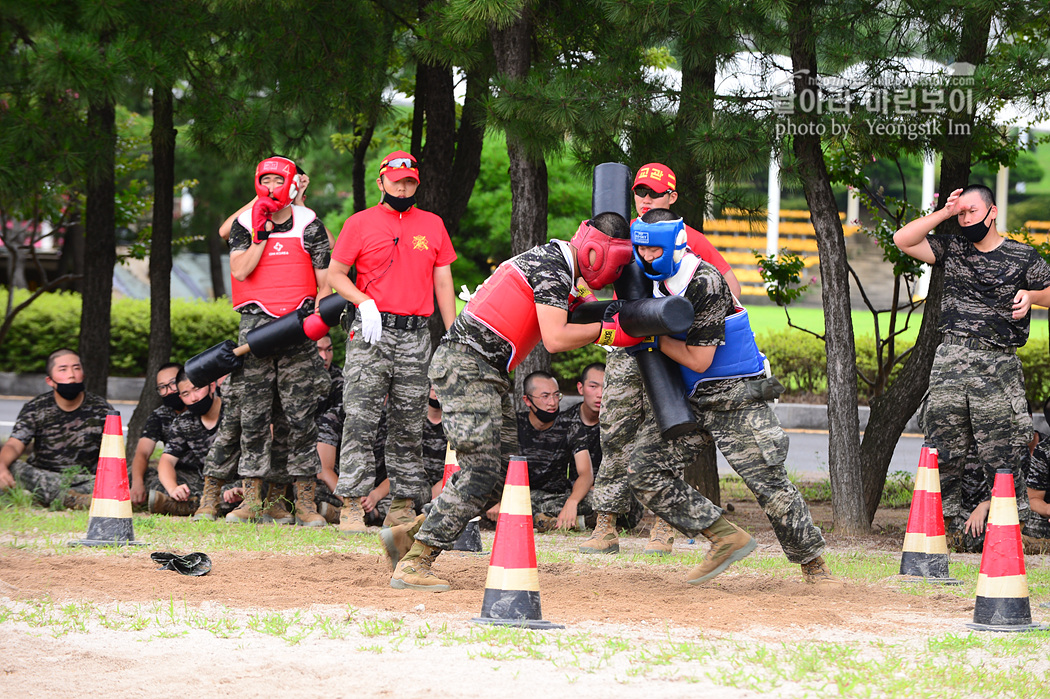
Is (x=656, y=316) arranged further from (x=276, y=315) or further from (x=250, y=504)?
(x=250, y=504)

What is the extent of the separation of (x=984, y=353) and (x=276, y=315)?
4374 millimetres

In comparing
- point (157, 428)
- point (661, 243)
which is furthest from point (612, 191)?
point (157, 428)

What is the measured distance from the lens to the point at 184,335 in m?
17.5

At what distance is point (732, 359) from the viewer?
17.7ft

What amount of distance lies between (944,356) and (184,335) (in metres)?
13.0

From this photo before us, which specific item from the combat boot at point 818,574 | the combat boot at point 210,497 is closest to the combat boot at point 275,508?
the combat boot at point 210,497

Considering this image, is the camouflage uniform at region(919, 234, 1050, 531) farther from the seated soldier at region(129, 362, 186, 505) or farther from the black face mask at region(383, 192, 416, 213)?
the seated soldier at region(129, 362, 186, 505)

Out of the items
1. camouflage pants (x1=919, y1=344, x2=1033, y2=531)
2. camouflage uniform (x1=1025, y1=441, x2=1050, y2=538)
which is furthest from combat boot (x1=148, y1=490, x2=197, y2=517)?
camouflage uniform (x1=1025, y1=441, x2=1050, y2=538)

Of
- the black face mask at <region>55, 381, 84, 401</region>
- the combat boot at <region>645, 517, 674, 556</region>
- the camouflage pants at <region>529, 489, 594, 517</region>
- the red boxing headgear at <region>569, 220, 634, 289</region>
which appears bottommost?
the combat boot at <region>645, 517, 674, 556</region>

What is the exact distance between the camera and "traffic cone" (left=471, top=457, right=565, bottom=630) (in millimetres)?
4547

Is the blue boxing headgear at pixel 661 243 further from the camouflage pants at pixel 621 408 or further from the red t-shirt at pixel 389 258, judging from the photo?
the red t-shirt at pixel 389 258

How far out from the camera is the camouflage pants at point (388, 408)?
6.99 metres

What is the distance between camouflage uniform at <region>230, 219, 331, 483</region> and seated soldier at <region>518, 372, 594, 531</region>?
4.82ft

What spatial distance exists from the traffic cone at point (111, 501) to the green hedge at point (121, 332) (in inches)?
435
